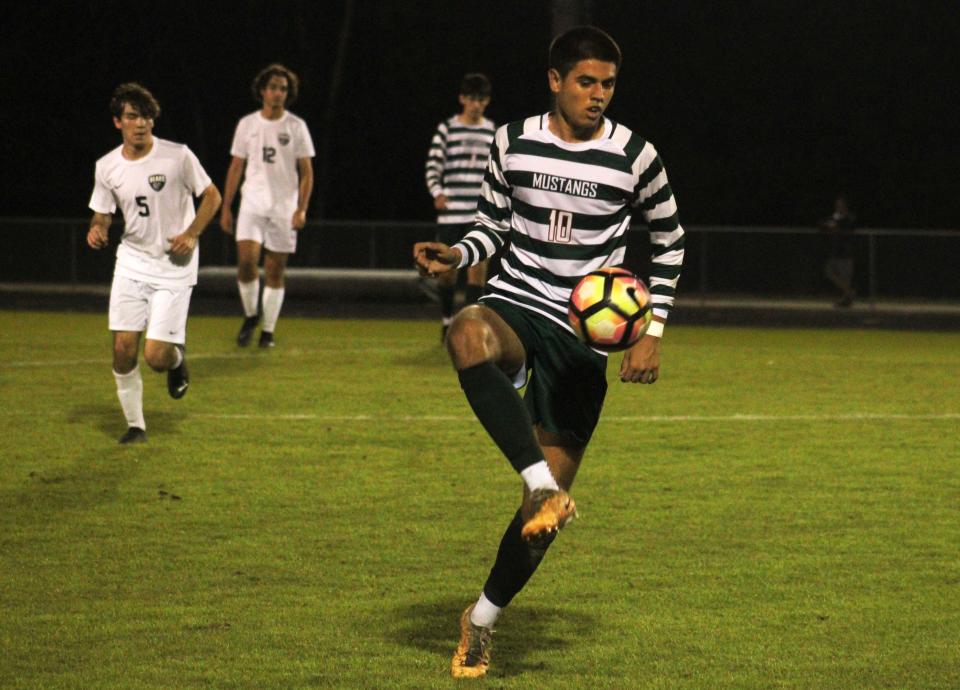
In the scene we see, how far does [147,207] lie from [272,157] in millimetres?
5178

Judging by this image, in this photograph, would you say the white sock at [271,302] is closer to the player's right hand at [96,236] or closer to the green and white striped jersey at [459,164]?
the green and white striped jersey at [459,164]

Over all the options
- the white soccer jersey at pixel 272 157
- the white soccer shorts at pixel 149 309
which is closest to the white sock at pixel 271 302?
the white soccer jersey at pixel 272 157

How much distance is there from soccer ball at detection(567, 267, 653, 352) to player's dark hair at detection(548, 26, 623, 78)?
0.70 meters

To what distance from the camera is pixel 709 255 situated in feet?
91.4

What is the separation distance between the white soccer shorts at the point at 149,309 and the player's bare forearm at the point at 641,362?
485 cm

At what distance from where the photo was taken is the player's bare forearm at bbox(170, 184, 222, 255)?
986 cm

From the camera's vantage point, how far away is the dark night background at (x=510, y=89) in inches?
1426

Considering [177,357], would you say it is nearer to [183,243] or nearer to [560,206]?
[183,243]

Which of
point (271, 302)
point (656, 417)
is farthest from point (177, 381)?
point (271, 302)

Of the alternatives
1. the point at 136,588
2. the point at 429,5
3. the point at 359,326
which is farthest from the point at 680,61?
the point at 136,588

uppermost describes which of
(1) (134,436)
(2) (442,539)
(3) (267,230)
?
(2) (442,539)

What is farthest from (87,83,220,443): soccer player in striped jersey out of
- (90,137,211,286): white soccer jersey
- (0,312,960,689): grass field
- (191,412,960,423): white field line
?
(191,412,960,423): white field line

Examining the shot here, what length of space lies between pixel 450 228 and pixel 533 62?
909 inches

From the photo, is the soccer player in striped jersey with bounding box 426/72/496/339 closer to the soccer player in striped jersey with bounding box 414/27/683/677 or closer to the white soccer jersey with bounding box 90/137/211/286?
the white soccer jersey with bounding box 90/137/211/286
